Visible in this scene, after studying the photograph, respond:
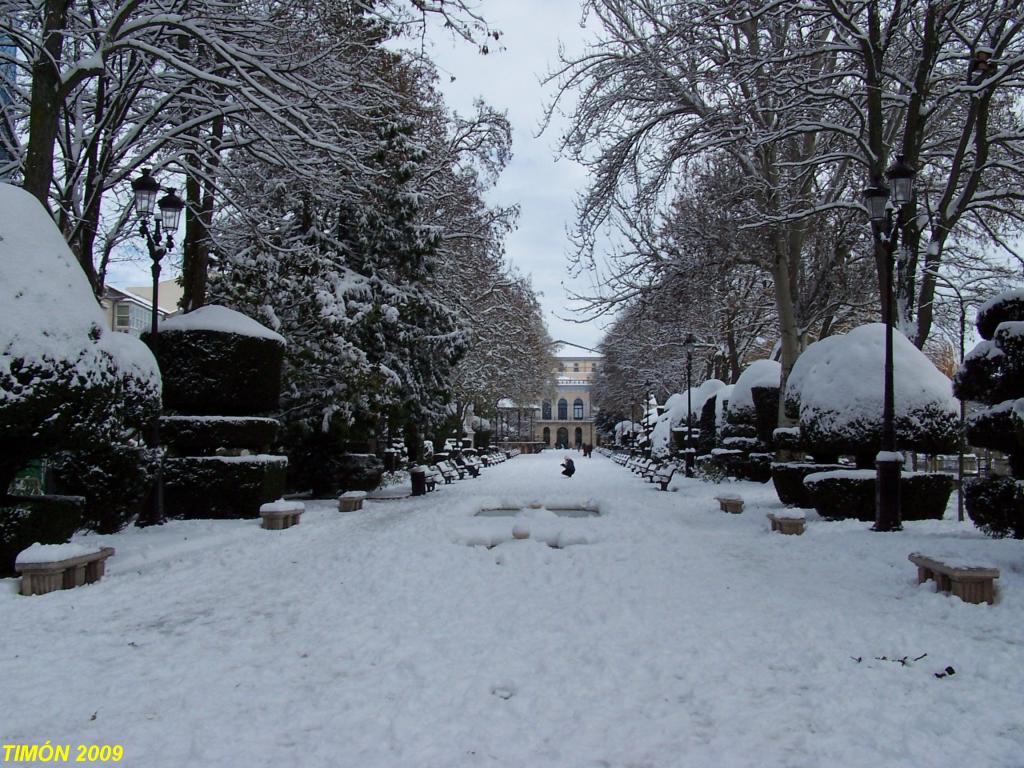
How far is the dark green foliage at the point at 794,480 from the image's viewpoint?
46.9ft

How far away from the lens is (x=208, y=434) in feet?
43.4

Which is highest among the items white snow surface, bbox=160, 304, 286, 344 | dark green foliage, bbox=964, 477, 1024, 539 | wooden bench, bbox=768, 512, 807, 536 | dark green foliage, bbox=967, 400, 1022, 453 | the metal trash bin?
white snow surface, bbox=160, 304, 286, 344

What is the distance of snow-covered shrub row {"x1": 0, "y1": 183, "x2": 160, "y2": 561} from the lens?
720cm

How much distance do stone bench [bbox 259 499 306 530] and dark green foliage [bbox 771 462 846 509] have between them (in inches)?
364

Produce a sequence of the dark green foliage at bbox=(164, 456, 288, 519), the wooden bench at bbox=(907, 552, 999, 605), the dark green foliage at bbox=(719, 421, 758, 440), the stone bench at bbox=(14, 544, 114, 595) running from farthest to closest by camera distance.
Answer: the dark green foliage at bbox=(719, 421, 758, 440)
the dark green foliage at bbox=(164, 456, 288, 519)
the stone bench at bbox=(14, 544, 114, 595)
the wooden bench at bbox=(907, 552, 999, 605)

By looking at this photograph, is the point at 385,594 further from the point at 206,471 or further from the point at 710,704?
the point at 206,471

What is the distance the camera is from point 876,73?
44.8 feet

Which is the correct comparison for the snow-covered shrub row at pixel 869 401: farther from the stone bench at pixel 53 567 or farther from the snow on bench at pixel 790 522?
the stone bench at pixel 53 567

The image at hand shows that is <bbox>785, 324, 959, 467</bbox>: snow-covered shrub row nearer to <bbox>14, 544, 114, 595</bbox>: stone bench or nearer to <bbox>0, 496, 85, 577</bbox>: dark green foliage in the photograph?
<bbox>14, 544, 114, 595</bbox>: stone bench

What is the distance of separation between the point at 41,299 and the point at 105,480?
3397 mm

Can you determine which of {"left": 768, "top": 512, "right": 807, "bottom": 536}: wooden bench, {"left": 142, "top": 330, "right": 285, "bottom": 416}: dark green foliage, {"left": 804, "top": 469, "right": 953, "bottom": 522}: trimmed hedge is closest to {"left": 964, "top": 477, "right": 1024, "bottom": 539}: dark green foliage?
{"left": 768, "top": 512, "right": 807, "bottom": 536}: wooden bench

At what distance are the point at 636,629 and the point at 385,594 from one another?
2.58 m

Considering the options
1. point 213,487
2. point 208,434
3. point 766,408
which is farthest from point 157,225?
point 766,408

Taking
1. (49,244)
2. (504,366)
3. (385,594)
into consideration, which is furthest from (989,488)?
(504,366)
